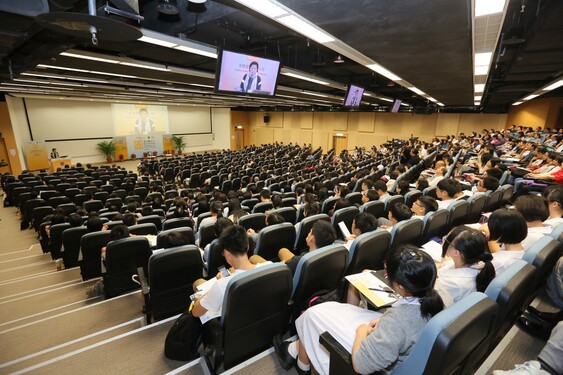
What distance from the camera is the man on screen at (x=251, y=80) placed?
4.99m

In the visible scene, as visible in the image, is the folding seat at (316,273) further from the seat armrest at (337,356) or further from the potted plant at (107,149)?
the potted plant at (107,149)

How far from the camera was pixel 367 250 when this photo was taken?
2.54m

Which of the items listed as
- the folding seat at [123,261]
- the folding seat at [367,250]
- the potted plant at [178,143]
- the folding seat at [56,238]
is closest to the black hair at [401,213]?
the folding seat at [367,250]

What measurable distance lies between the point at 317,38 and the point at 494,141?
12019 millimetres

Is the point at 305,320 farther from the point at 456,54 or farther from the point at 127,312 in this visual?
the point at 456,54

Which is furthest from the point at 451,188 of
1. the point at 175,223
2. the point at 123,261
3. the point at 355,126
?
the point at 355,126

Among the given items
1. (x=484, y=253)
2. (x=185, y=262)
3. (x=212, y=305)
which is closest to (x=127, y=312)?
(x=185, y=262)

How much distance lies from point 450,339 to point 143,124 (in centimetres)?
2234

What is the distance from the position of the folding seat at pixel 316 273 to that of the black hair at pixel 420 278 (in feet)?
2.28

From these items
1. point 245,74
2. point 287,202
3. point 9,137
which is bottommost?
point 287,202

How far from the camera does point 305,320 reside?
1806 millimetres

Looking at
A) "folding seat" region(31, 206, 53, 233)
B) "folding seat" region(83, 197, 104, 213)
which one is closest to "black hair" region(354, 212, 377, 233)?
"folding seat" region(83, 197, 104, 213)

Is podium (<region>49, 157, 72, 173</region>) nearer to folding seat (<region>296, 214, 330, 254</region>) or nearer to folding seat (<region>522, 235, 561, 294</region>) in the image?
folding seat (<region>296, 214, 330, 254</region>)

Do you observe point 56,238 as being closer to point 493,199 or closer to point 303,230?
point 303,230
